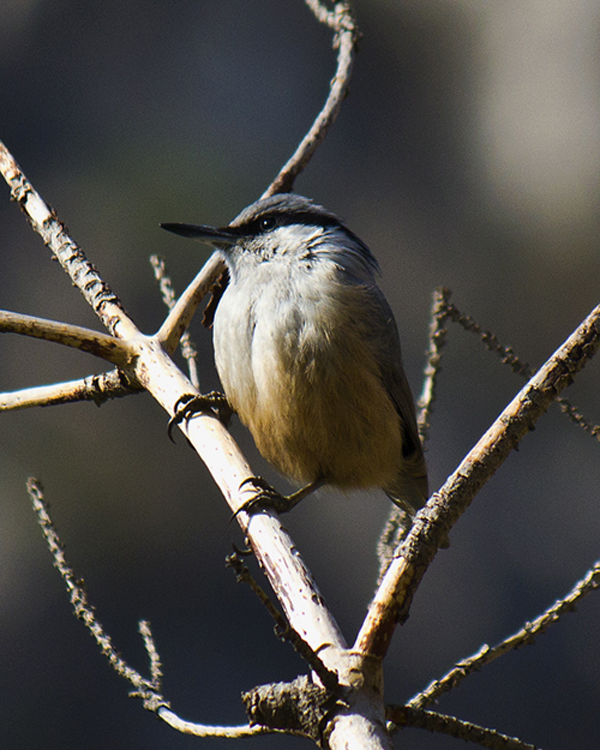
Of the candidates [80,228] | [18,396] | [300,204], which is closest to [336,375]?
[300,204]

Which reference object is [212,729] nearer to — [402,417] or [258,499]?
[258,499]

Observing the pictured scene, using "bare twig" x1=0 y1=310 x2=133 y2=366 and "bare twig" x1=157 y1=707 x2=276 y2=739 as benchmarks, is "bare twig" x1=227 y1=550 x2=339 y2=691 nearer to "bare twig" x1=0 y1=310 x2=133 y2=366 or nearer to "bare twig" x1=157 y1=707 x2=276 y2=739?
"bare twig" x1=157 y1=707 x2=276 y2=739

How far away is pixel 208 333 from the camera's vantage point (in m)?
5.61

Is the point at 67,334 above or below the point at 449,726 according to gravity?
above

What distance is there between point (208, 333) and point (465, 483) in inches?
171

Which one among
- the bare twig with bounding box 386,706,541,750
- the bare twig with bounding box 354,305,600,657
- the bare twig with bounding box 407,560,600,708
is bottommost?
the bare twig with bounding box 386,706,541,750

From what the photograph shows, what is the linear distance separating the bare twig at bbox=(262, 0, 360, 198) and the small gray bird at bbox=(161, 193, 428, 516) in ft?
0.23

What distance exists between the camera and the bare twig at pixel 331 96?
2502 mm

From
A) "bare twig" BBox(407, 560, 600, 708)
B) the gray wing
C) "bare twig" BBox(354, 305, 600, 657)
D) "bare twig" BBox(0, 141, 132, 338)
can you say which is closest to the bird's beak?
"bare twig" BBox(0, 141, 132, 338)

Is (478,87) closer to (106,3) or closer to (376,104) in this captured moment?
(376,104)

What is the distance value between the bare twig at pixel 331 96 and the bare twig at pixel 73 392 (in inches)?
36.2

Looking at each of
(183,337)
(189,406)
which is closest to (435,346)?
(189,406)

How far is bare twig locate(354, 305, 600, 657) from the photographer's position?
52.2 inches

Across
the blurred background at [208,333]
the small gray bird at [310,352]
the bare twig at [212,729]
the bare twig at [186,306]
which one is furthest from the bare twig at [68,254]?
the blurred background at [208,333]
